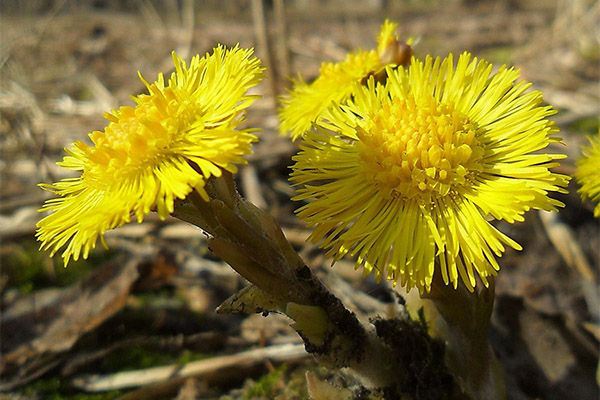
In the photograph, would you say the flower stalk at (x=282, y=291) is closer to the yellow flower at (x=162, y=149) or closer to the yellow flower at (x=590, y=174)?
the yellow flower at (x=162, y=149)

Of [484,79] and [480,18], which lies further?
[480,18]

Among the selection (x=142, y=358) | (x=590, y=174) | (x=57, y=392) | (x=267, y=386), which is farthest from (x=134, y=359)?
(x=590, y=174)

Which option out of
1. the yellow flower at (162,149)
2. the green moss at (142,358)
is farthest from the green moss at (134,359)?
the yellow flower at (162,149)

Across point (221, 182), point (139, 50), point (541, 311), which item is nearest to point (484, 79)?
point (221, 182)

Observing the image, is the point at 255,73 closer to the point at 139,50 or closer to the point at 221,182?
the point at 221,182

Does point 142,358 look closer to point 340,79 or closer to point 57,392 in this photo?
point 57,392

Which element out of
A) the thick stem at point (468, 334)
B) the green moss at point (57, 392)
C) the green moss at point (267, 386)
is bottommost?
the green moss at point (267, 386)

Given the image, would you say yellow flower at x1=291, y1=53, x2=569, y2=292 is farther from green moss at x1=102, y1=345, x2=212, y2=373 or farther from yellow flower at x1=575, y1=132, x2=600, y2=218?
green moss at x1=102, y1=345, x2=212, y2=373
